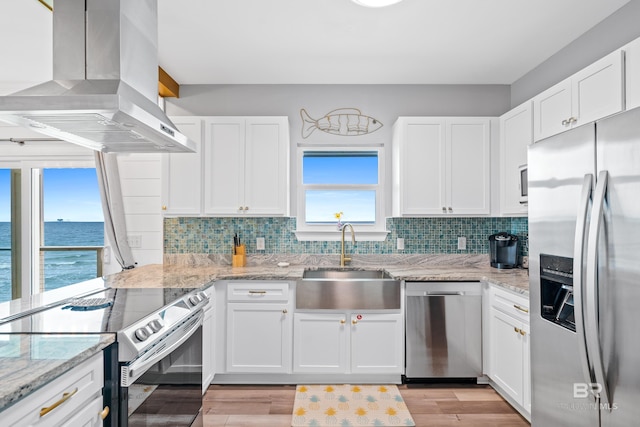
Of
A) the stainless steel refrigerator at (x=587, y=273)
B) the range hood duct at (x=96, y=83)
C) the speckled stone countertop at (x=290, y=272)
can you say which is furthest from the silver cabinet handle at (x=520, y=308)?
the range hood duct at (x=96, y=83)

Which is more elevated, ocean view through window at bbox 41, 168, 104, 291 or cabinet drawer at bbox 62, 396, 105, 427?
ocean view through window at bbox 41, 168, 104, 291

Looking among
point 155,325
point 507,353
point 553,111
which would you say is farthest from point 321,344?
point 553,111

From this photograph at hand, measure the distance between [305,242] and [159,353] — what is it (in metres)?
2.07

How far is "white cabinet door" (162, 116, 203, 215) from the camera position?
3.25 meters

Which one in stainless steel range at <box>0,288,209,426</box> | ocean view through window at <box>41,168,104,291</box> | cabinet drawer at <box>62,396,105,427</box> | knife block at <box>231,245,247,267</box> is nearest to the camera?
cabinet drawer at <box>62,396,105,427</box>

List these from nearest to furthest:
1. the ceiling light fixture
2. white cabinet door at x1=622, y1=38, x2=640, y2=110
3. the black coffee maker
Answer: white cabinet door at x1=622, y1=38, x2=640, y2=110 < the ceiling light fixture < the black coffee maker

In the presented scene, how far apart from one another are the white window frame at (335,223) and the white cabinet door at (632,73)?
1.99 metres

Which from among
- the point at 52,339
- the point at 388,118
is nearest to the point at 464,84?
the point at 388,118

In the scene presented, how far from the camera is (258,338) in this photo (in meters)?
2.90

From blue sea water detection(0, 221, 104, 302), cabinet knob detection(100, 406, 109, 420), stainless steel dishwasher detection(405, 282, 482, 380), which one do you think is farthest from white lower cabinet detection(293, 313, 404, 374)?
blue sea water detection(0, 221, 104, 302)

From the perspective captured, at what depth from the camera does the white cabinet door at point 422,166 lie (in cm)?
325

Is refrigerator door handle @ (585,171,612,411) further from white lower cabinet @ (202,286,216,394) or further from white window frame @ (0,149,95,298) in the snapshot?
white window frame @ (0,149,95,298)

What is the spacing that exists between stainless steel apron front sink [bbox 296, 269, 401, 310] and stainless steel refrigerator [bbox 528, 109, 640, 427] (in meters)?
1.24

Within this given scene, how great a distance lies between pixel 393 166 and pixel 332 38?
1366mm
